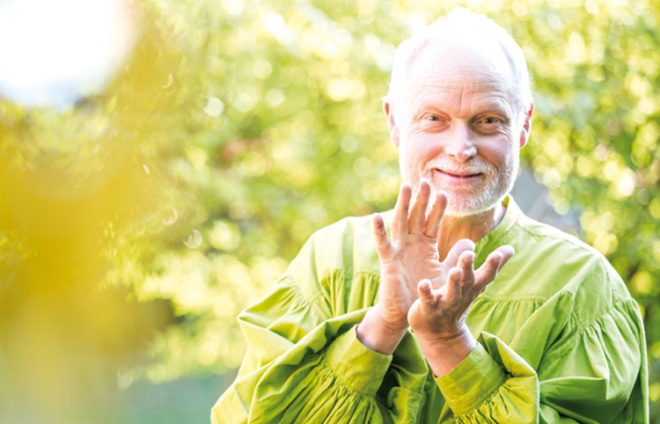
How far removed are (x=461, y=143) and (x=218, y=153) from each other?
2.93 m

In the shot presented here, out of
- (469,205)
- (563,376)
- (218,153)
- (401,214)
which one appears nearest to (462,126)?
(469,205)

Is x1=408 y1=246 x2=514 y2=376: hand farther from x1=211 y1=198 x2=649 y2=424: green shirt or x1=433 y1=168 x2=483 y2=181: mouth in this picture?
x1=433 y1=168 x2=483 y2=181: mouth

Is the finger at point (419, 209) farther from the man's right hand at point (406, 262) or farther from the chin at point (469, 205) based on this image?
the chin at point (469, 205)

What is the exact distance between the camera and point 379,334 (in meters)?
1.43

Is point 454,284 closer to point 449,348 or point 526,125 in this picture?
point 449,348

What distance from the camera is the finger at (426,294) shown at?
4.23ft

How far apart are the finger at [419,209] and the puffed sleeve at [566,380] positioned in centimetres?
25

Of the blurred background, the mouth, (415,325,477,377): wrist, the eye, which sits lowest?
the blurred background

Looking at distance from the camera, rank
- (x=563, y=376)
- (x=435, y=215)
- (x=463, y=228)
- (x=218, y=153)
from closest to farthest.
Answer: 1. (x=435, y=215)
2. (x=563, y=376)
3. (x=463, y=228)
4. (x=218, y=153)

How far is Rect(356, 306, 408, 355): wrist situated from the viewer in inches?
55.9

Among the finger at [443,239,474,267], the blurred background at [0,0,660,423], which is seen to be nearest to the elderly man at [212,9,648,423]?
the finger at [443,239,474,267]

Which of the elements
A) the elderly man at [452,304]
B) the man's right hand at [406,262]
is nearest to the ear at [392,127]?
the elderly man at [452,304]

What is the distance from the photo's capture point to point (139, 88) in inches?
83.0

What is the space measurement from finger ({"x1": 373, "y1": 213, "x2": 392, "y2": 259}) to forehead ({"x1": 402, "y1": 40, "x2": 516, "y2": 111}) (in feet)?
1.13
